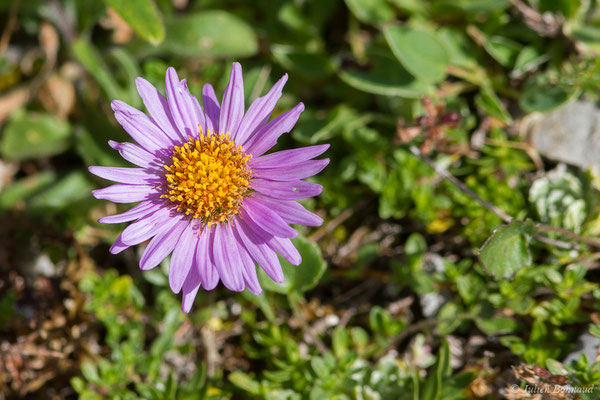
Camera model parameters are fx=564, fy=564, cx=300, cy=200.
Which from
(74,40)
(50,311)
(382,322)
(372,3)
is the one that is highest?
(372,3)

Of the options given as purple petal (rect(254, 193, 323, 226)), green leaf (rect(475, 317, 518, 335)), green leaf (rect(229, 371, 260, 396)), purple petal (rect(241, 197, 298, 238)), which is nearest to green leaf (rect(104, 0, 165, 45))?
purple petal (rect(241, 197, 298, 238))

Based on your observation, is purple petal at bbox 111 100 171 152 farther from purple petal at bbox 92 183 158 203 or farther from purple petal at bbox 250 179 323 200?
purple petal at bbox 250 179 323 200

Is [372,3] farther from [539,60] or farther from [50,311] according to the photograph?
[50,311]

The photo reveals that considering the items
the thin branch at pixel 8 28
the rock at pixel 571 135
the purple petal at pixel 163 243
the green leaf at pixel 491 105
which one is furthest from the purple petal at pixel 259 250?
the thin branch at pixel 8 28

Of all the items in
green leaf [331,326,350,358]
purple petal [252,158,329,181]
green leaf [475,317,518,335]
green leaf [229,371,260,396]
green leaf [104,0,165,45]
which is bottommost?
green leaf [229,371,260,396]

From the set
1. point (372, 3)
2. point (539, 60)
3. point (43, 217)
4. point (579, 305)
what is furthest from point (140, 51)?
point (579, 305)

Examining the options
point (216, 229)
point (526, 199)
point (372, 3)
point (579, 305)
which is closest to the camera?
point (216, 229)
